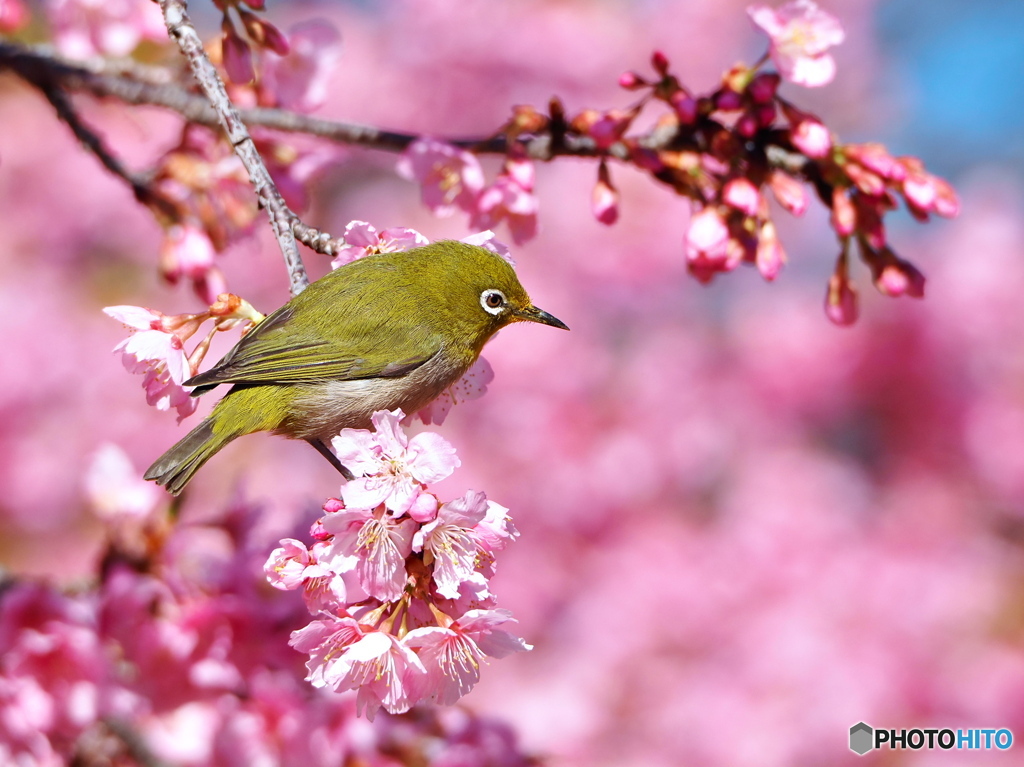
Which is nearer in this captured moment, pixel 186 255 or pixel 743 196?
pixel 743 196

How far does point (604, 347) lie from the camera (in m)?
7.70

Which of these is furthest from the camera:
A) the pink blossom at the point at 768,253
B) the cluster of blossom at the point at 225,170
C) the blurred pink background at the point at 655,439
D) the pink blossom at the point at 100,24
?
the blurred pink background at the point at 655,439

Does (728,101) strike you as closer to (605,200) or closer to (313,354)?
(605,200)

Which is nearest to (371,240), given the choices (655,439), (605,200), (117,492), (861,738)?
(605,200)

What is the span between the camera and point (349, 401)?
2.34 m

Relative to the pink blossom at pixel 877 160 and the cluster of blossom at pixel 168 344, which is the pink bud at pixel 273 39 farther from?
the pink blossom at pixel 877 160

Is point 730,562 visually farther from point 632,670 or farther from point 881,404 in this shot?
point 881,404

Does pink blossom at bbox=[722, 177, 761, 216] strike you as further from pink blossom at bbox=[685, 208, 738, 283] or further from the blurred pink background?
the blurred pink background

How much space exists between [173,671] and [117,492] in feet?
1.90

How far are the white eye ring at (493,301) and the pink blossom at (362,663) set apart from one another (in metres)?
1.18

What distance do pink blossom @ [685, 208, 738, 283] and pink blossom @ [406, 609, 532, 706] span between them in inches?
47.8

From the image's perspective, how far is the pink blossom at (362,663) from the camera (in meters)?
1.64

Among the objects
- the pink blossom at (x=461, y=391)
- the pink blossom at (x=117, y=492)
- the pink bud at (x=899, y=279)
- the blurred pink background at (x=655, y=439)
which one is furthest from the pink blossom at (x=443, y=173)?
the blurred pink background at (x=655, y=439)

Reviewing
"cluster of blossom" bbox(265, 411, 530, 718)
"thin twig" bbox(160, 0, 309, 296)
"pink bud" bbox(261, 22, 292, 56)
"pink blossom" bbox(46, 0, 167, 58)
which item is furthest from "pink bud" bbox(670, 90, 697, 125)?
"pink blossom" bbox(46, 0, 167, 58)
